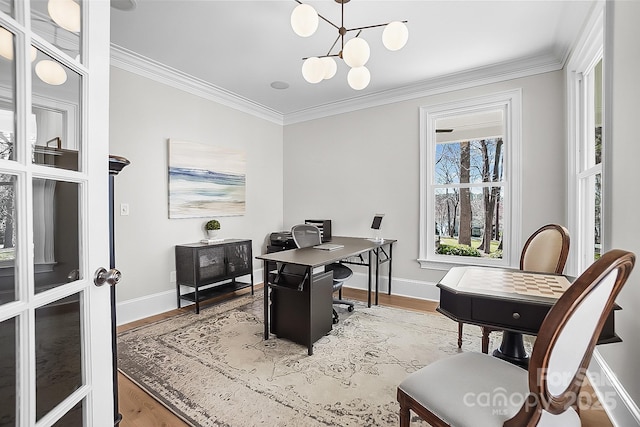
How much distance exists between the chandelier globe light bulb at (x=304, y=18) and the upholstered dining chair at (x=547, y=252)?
208 cm

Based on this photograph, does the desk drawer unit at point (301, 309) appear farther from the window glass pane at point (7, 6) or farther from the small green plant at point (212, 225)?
the window glass pane at point (7, 6)

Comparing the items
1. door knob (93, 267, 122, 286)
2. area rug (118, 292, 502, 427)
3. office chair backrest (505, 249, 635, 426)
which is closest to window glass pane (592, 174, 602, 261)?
area rug (118, 292, 502, 427)

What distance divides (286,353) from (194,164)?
2.39 meters

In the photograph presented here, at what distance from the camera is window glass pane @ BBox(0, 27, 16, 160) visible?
746 millimetres

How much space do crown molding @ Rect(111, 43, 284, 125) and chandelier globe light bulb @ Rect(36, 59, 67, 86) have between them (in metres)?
2.40

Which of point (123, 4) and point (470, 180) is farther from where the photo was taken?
point (470, 180)

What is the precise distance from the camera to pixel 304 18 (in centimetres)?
191

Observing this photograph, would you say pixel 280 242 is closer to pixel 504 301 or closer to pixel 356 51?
pixel 356 51

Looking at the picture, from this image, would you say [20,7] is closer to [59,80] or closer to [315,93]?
[59,80]

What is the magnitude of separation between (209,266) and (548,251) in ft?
10.2

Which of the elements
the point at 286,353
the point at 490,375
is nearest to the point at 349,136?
the point at 286,353

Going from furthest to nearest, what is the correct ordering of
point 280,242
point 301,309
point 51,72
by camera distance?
point 280,242 → point 301,309 → point 51,72

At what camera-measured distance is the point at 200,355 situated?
2379 mm

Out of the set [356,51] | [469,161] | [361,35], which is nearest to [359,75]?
[356,51]
